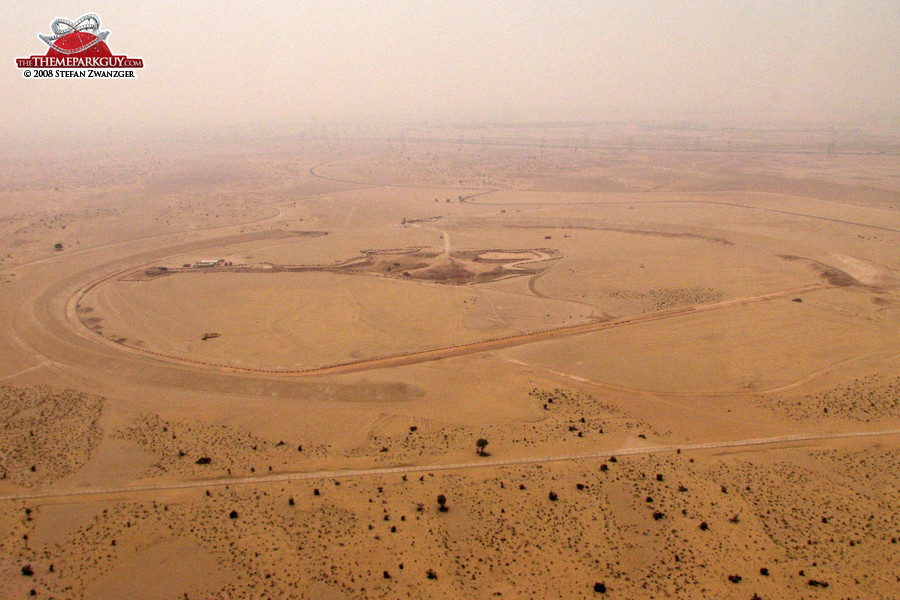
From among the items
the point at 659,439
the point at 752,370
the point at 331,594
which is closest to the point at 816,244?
the point at 752,370

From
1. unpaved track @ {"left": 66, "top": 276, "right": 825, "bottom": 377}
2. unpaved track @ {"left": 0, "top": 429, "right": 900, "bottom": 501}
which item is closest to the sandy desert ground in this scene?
unpaved track @ {"left": 0, "top": 429, "right": 900, "bottom": 501}

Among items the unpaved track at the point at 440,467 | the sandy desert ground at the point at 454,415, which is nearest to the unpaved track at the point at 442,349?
the sandy desert ground at the point at 454,415

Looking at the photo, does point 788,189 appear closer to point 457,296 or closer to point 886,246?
point 886,246

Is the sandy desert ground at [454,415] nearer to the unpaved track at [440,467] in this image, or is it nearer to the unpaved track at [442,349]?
the unpaved track at [440,467]

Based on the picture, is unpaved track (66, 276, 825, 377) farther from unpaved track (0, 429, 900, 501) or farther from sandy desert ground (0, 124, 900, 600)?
unpaved track (0, 429, 900, 501)

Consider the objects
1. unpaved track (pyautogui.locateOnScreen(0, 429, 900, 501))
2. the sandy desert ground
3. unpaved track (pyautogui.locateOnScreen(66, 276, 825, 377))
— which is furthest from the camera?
Result: unpaved track (pyautogui.locateOnScreen(66, 276, 825, 377))

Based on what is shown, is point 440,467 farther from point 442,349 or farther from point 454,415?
point 442,349

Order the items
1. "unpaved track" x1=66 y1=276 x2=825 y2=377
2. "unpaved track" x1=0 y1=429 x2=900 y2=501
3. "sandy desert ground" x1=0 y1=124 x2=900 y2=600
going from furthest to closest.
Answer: "unpaved track" x1=66 y1=276 x2=825 y2=377 → "unpaved track" x1=0 y1=429 x2=900 y2=501 → "sandy desert ground" x1=0 y1=124 x2=900 y2=600
